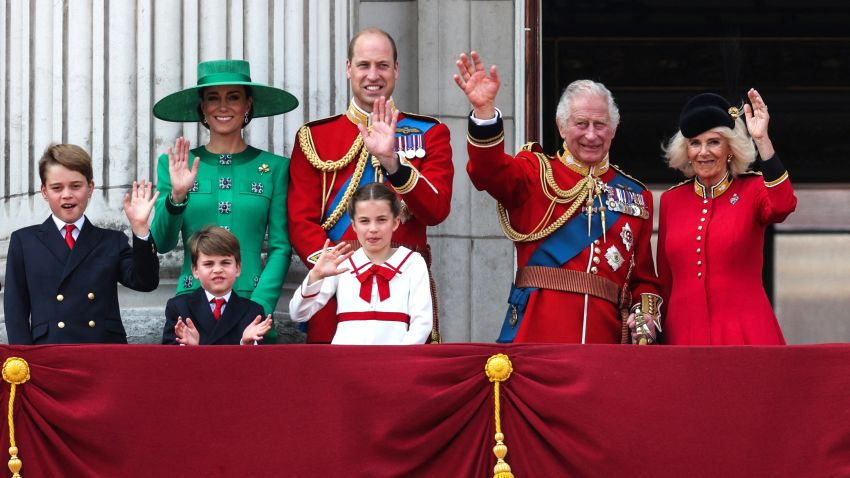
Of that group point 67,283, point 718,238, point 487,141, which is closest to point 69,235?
point 67,283

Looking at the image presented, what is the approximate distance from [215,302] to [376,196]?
64cm

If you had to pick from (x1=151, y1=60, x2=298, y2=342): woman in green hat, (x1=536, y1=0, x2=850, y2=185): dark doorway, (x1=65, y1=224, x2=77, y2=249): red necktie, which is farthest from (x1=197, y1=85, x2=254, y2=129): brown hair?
(x1=536, y1=0, x2=850, y2=185): dark doorway

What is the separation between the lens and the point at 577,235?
600 centimetres

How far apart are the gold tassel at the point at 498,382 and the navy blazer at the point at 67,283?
1.27 metres

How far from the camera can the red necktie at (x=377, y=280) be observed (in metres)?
5.58

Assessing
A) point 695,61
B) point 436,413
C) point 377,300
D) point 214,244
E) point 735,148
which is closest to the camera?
point 436,413

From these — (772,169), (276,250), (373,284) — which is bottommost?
(373,284)

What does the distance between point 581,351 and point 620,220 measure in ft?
3.48

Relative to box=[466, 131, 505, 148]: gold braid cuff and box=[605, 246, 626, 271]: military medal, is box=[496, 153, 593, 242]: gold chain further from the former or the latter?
box=[466, 131, 505, 148]: gold braid cuff

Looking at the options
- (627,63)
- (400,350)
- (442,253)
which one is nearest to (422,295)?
(400,350)

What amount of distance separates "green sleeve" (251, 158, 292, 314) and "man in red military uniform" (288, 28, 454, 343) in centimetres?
4

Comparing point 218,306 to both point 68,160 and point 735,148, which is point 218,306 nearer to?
point 68,160

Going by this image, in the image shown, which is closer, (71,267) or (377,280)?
(377,280)

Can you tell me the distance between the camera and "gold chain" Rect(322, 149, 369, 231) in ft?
19.7
